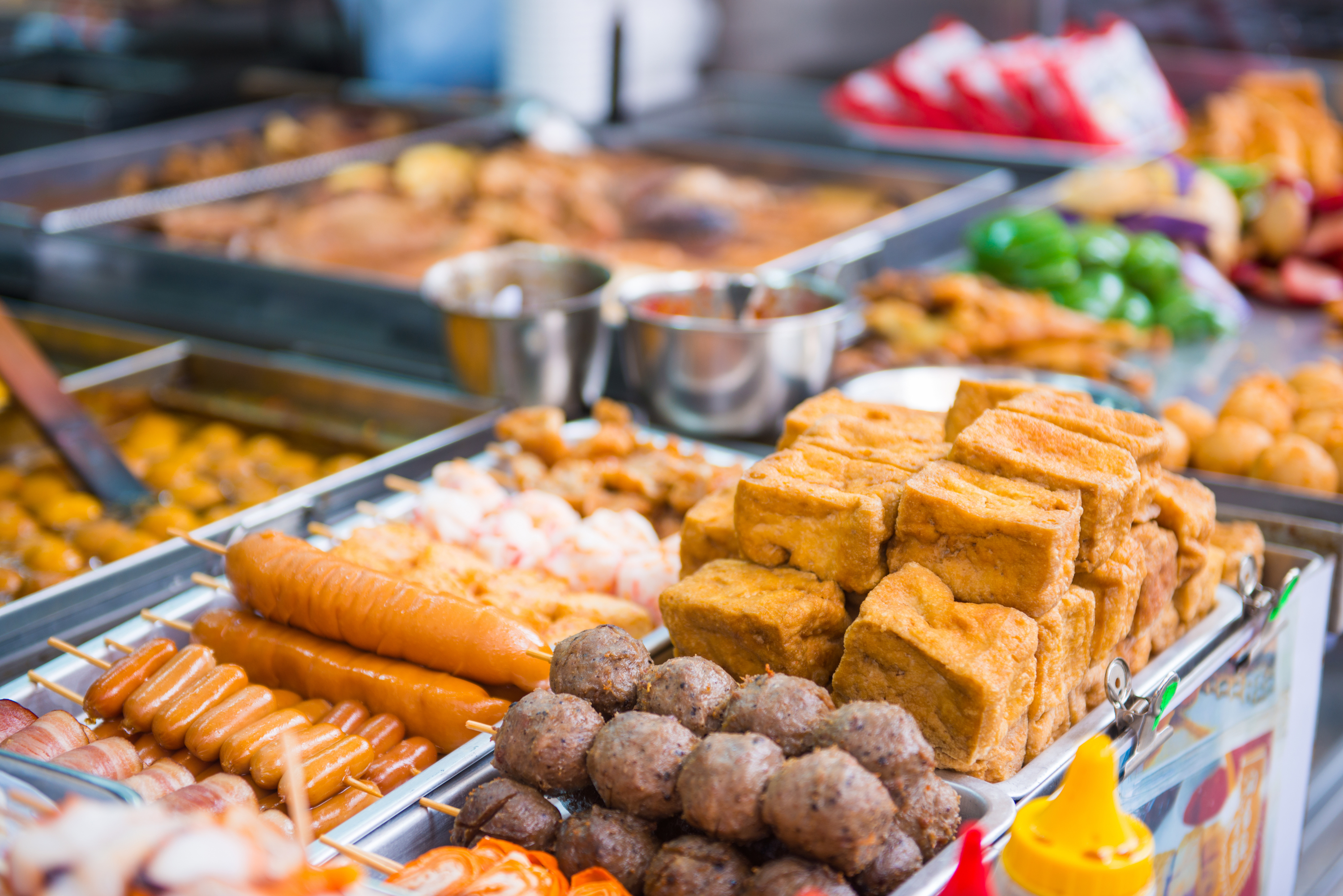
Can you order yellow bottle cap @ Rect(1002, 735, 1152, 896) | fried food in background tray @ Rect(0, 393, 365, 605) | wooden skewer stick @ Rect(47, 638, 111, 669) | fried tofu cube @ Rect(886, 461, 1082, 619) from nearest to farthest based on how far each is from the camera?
yellow bottle cap @ Rect(1002, 735, 1152, 896), fried tofu cube @ Rect(886, 461, 1082, 619), wooden skewer stick @ Rect(47, 638, 111, 669), fried food in background tray @ Rect(0, 393, 365, 605)

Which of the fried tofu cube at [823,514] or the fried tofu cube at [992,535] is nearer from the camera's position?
the fried tofu cube at [992,535]

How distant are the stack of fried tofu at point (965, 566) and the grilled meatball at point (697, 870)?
36cm

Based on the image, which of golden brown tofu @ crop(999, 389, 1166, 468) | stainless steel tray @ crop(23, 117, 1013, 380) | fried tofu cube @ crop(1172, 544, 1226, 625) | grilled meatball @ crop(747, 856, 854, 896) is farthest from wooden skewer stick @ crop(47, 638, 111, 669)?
fried tofu cube @ crop(1172, 544, 1226, 625)

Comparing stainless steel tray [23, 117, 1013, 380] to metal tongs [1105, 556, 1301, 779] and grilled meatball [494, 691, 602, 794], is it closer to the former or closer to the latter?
grilled meatball [494, 691, 602, 794]

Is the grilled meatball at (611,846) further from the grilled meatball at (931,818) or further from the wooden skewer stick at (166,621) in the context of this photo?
the wooden skewer stick at (166,621)

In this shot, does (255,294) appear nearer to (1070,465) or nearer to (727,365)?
(727,365)

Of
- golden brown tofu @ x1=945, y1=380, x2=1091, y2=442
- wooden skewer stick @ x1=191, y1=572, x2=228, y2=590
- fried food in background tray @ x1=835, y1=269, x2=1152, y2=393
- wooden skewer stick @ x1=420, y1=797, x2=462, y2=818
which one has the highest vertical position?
golden brown tofu @ x1=945, y1=380, x2=1091, y2=442

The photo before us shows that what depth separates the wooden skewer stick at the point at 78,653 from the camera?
1957mm

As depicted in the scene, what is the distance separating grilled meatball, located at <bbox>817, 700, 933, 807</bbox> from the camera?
4.63 ft

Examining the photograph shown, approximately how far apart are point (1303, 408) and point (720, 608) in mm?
1901

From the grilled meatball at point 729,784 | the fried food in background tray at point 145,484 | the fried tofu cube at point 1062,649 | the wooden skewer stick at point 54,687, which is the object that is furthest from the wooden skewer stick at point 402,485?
the fried tofu cube at point 1062,649

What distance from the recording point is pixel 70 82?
20.8 feet

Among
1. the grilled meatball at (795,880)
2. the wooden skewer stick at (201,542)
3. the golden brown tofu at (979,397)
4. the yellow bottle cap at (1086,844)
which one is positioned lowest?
the grilled meatball at (795,880)


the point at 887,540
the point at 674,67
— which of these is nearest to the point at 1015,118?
the point at 674,67
